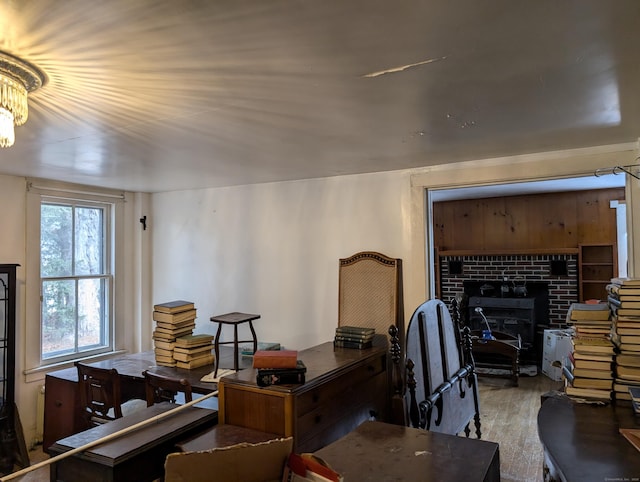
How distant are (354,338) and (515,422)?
Result: 2173mm

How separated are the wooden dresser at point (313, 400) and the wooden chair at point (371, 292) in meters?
0.46

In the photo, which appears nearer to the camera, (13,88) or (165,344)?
(13,88)

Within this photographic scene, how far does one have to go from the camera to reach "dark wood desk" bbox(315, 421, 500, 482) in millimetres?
1543

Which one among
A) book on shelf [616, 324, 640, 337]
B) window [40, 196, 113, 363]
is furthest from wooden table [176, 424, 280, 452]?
window [40, 196, 113, 363]

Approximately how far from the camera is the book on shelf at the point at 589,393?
7.32ft

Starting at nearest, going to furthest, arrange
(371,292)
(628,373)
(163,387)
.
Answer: (628,373) → (163,387) → (371,292)

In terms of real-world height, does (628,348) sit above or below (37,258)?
below

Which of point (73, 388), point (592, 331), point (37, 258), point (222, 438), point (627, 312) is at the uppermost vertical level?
point (37, 258)

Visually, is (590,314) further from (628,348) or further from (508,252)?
(508,252)

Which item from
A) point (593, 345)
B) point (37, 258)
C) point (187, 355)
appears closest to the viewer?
point (593, 345)

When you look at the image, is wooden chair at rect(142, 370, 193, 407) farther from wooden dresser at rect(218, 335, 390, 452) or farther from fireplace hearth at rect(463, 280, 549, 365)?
fireplace hearth at rect(463, 280, 549, 365)

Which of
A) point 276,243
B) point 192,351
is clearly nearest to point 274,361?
point 192,351

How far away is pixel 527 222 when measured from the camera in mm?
6395

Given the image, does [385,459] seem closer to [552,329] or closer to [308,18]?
[308,18]
